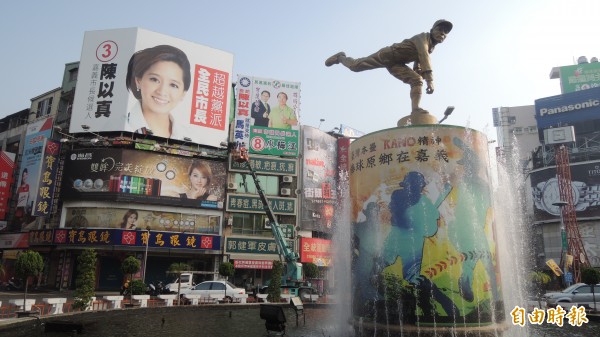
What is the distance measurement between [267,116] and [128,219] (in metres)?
16.6

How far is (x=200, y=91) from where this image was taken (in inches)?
1646

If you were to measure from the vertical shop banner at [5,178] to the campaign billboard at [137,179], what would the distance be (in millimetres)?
11191

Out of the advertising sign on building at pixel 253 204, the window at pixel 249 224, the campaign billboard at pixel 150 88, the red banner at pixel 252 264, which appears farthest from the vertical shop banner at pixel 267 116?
the red banner at pixel 252 264

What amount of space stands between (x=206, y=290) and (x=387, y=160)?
1828 cm

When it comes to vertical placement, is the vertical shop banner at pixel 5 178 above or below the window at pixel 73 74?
below

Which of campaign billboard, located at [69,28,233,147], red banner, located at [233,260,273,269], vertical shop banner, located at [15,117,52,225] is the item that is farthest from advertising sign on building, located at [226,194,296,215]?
vertical shop banner, located at [15,117,52,225]

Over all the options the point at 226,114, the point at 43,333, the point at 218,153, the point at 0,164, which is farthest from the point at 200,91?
the point at 43,333

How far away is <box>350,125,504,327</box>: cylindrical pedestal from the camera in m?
9.88

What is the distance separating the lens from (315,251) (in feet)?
136

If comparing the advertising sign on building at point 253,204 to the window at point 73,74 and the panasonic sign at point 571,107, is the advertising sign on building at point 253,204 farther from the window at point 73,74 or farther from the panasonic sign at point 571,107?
the panasonic sign at point 571,107

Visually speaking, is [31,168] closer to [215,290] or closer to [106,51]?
[106,51]

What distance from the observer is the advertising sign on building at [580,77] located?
65125 mm

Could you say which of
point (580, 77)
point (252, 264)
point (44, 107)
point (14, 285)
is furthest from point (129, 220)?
point (580, 77)

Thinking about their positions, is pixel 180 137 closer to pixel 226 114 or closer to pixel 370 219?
pixel 226 114
